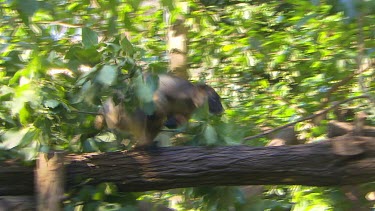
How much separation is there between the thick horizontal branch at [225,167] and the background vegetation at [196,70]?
132 mm

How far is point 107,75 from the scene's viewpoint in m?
3.37

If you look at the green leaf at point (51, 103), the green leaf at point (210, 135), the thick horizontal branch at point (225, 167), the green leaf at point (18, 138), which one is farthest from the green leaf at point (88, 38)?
the green leaf at point (210, 135)

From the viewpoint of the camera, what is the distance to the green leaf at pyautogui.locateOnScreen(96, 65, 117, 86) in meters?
3.33

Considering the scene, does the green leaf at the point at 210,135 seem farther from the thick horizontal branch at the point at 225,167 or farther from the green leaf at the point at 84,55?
the green leaf at the point at 84,55

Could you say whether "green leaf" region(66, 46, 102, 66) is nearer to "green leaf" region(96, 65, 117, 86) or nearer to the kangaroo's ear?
"green leaf" region(96, 65, 117, 86)

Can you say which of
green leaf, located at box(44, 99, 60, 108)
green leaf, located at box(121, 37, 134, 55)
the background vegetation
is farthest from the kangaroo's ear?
green leaf, located at box(44, 99, 60, 108)

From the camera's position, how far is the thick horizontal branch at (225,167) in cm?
366

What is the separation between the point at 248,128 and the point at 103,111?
1.28 m

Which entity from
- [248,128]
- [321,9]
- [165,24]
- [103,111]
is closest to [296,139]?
[248,128]

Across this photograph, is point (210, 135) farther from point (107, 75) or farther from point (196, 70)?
point (196, 70)

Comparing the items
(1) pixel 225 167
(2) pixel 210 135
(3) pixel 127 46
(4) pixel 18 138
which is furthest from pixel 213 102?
(4) pixel 18 138

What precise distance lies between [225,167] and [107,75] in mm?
991

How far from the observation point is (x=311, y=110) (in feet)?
17.3

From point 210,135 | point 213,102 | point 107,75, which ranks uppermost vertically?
point 107,75
